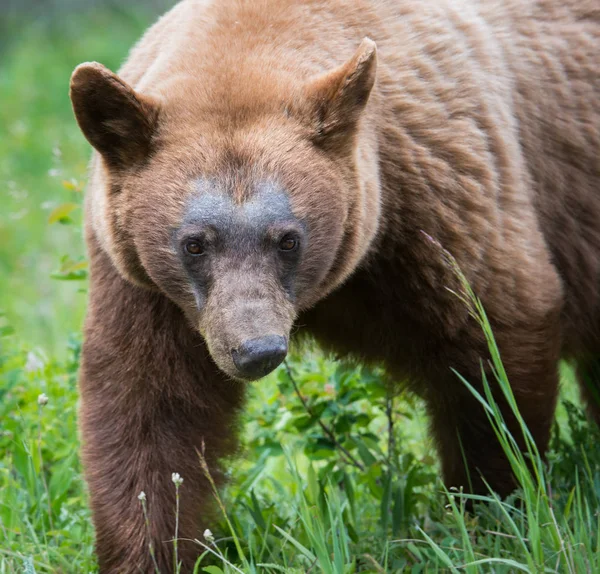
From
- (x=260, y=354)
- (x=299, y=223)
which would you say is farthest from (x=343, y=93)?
(x=260, y=354)

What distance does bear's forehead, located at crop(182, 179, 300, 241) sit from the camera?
11.4ft

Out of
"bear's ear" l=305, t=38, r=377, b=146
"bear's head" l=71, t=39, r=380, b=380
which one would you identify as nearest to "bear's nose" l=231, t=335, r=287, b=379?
"bear's head" l=71, t=39, r=380, b=380

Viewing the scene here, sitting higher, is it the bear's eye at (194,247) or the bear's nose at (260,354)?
the bear's eye at (194,247)

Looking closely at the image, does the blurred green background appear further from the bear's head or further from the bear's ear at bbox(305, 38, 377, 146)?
the bear's ear at bbox(305, 38, 377, 146)

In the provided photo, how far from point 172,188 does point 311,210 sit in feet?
1.56

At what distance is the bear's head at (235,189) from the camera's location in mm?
3486

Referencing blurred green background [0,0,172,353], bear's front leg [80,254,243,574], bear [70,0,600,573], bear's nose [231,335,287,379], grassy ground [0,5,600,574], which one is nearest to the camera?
bear's nose [231,335,287,379]

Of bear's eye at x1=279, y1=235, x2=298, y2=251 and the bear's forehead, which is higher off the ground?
the bear's forehead

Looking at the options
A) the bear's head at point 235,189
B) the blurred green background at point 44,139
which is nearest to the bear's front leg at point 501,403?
the bear's head at point 235,189

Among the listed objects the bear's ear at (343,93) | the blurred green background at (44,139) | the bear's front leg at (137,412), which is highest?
the bear's ear at (343,93)

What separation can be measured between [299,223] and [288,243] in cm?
8

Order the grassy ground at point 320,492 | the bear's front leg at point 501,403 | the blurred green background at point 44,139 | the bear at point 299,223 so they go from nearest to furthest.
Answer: the grassy ground at point 320,492 → the bear at point 299,223 → the bear's front leg at point 501,403 → the blurred green background at point 44,139

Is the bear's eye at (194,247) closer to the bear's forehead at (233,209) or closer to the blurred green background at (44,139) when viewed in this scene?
the bear's forehead at (233,209)

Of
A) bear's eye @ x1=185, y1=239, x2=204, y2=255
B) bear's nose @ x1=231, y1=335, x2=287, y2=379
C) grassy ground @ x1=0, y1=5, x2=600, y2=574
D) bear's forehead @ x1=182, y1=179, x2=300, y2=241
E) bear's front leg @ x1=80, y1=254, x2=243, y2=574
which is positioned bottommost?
grassy ground @ x1=0, y1=5, x2=600, y2=574
